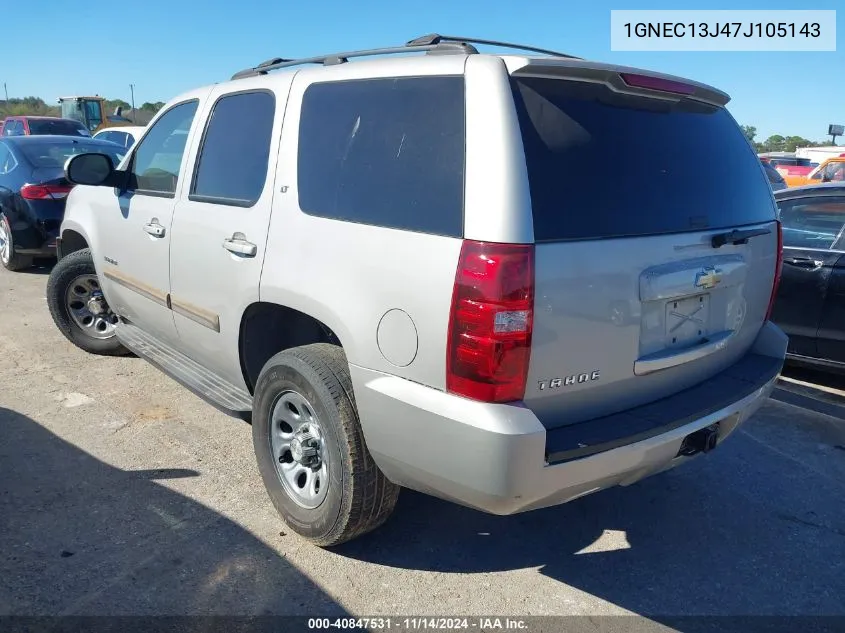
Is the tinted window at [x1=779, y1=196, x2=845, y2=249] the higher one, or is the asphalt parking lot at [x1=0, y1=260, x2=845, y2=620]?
the tinted window at [x1=779, y1=196, x2=845, y2=249]

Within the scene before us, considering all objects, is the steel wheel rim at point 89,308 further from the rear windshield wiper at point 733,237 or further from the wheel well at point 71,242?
the rear windshield wiper at point 733,237

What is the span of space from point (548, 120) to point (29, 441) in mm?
3420

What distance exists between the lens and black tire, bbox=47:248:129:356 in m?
5.20

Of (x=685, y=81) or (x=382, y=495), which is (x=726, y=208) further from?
(x=382, y=495)

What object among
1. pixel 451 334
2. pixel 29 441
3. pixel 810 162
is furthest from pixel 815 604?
pixel 810 162

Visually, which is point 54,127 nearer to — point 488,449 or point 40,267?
point 40,267

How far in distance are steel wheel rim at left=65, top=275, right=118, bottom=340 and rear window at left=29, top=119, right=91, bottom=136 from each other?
13.9m

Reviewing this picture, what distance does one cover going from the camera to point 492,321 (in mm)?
2182

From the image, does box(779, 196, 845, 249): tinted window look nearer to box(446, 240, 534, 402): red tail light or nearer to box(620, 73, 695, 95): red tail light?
box(620, 73, 695, 95): red tail light

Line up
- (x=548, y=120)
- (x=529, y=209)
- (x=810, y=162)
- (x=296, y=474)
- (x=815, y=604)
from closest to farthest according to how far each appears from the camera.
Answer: (x=529, y=209), (x=548, y=120), (x=815, y=604), (x=296, y=474), (x=810, y=162)

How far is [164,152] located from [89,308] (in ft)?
6.08

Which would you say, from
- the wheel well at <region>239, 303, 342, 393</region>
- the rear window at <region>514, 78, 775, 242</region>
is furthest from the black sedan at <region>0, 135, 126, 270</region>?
the rear window at <region>514, 78, 775, 242</region>

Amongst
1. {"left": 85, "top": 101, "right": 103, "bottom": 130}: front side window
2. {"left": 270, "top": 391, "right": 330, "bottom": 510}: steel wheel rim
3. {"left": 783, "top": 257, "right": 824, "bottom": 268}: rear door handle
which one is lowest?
{"left": 270, "top": 391, "right": 330, "bottom": 510}: steel wheel rim

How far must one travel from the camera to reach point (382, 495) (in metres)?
2.78
